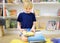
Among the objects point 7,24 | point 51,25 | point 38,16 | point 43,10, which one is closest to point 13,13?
point 7,24

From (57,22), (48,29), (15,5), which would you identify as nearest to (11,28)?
(15,5)

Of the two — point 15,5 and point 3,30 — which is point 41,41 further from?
point 15,5

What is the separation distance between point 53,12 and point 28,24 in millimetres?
1575

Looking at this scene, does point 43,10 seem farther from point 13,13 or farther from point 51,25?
point 13,13

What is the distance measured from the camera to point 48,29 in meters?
4.04

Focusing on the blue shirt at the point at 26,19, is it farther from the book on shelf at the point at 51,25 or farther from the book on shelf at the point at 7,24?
the book on shelf at the point at 51,25

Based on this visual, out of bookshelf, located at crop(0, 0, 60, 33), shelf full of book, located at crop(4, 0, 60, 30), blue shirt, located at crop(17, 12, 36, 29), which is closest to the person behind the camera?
blue shirt, located at crop(17, 12, 36, 29)

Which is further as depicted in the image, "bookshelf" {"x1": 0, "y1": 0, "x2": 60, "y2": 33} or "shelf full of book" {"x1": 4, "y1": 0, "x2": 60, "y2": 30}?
"bookshelf" {"x1": 0, "y1": 0, "x2": 60, "y2": 33}

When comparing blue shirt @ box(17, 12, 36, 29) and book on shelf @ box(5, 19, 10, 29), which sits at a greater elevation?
blue shirt @ box(17, 12, 36, 29)

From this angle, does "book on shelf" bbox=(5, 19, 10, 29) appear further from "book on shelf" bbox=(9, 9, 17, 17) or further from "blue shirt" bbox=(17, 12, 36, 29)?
"blue shirt" bbox=(17, 12, 36, 29)

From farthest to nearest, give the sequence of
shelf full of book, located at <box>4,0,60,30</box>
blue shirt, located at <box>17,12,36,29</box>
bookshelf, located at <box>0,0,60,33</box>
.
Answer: bookshelf, located at <box>0,0,60,33</box> < shelf full of book, located at <box>4,0,60,30</box> < blue shirt, located at <box>17,12,36,29</box>

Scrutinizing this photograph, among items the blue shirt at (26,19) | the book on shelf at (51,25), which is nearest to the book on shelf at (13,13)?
the book on shelf at (51,25)

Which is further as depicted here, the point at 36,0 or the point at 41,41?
the point at 36,0

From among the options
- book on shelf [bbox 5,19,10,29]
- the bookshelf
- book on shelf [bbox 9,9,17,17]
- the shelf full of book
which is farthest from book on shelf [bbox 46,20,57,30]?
book on shelf [bbox 5,19,10,29]
